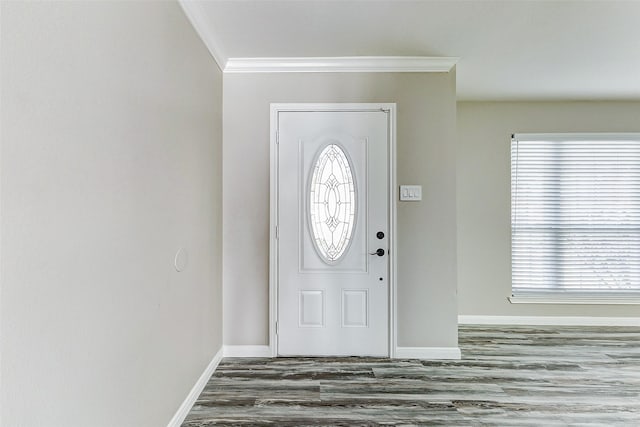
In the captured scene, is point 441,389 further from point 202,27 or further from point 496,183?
point 202,27

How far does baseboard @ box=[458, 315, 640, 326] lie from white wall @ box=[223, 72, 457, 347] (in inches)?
45.5

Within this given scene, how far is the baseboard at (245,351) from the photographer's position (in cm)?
278

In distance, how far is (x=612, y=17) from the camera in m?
2.16

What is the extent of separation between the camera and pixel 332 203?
2797 millimetres

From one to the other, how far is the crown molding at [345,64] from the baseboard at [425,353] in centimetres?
232

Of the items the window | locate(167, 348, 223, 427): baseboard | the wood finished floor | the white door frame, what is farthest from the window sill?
locate(167, 348, 223, 427): baseboard

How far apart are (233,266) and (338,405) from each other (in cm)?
134

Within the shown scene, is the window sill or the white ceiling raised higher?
the white ceiling

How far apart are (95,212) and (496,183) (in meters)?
3.71

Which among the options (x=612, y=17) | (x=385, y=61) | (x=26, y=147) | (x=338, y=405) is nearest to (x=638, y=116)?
(x=612, y=17)

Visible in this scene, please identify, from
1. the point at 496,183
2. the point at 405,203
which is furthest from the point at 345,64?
the point at 496,183

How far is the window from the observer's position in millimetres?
3613

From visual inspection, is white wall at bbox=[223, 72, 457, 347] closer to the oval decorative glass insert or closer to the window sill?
the oval decorative glass insert

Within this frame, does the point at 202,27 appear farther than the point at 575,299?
No
